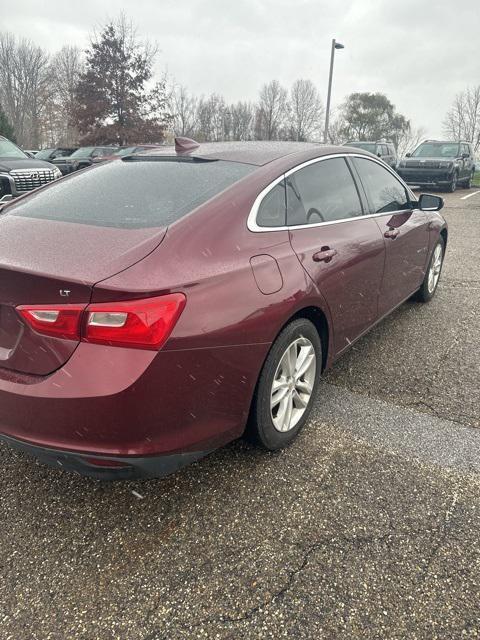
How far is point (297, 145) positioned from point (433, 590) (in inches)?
99.4

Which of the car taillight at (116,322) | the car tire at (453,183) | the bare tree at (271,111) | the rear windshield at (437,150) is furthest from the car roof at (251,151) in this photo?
the bare tree at (271,111)

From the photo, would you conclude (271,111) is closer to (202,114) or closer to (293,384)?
(202,114)

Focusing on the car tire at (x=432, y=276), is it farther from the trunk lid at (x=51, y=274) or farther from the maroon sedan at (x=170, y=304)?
the trunk lid at (x=51, y=274)

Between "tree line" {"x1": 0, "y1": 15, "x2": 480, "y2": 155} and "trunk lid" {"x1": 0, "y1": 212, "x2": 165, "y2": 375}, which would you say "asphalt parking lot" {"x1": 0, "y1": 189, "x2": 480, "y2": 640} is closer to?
"trunk lid" {"x1": 0, "y1": 212, "x2": 165, "y2": 375}

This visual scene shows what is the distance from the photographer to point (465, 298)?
5.35 meters

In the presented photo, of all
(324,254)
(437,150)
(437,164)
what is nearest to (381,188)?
(324,254)

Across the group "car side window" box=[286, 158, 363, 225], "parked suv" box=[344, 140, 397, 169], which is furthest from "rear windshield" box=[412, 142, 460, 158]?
"car side window" box=[286, 158, 363, 225]

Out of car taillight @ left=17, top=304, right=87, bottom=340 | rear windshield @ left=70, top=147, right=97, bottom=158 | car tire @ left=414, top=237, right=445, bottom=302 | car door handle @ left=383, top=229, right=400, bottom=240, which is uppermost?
rear windshield @ left=70, top=147, right=97, bottom=158

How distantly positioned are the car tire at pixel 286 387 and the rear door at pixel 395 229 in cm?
116

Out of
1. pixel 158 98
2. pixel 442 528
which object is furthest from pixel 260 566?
pixel 158 98

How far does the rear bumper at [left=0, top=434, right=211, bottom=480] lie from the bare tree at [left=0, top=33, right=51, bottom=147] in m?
60.9

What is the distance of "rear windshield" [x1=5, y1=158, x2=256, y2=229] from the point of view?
7.37 feet

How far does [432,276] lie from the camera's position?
5102mm

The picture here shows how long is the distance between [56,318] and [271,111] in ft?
208
